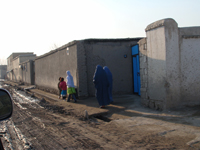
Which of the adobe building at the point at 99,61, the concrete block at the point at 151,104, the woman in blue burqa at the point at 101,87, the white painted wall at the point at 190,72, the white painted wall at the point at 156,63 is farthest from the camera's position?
the adobe building at the point at 99,61

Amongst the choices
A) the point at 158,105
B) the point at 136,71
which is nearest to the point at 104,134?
the point at 158,105

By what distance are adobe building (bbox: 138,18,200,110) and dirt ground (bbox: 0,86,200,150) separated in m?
0.92

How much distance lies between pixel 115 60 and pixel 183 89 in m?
4.91

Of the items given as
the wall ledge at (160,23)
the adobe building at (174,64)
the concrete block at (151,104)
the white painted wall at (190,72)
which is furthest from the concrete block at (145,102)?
the wall ledge at (160,23)

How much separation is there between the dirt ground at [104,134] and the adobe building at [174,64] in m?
0.92

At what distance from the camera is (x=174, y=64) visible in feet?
21.4

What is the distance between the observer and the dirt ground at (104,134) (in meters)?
4.05

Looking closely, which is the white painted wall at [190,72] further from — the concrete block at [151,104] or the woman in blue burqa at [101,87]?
the woman in blue burqa at [101,87]

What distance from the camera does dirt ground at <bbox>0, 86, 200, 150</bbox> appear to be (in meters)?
4.05

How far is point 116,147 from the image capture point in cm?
394

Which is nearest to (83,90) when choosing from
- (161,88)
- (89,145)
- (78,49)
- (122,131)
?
(78,49)

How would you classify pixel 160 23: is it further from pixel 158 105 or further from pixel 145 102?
Answer: pixel 145 102

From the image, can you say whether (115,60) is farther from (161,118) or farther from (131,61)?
(161,118)

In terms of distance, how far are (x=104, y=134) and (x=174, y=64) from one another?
3.41 metres
